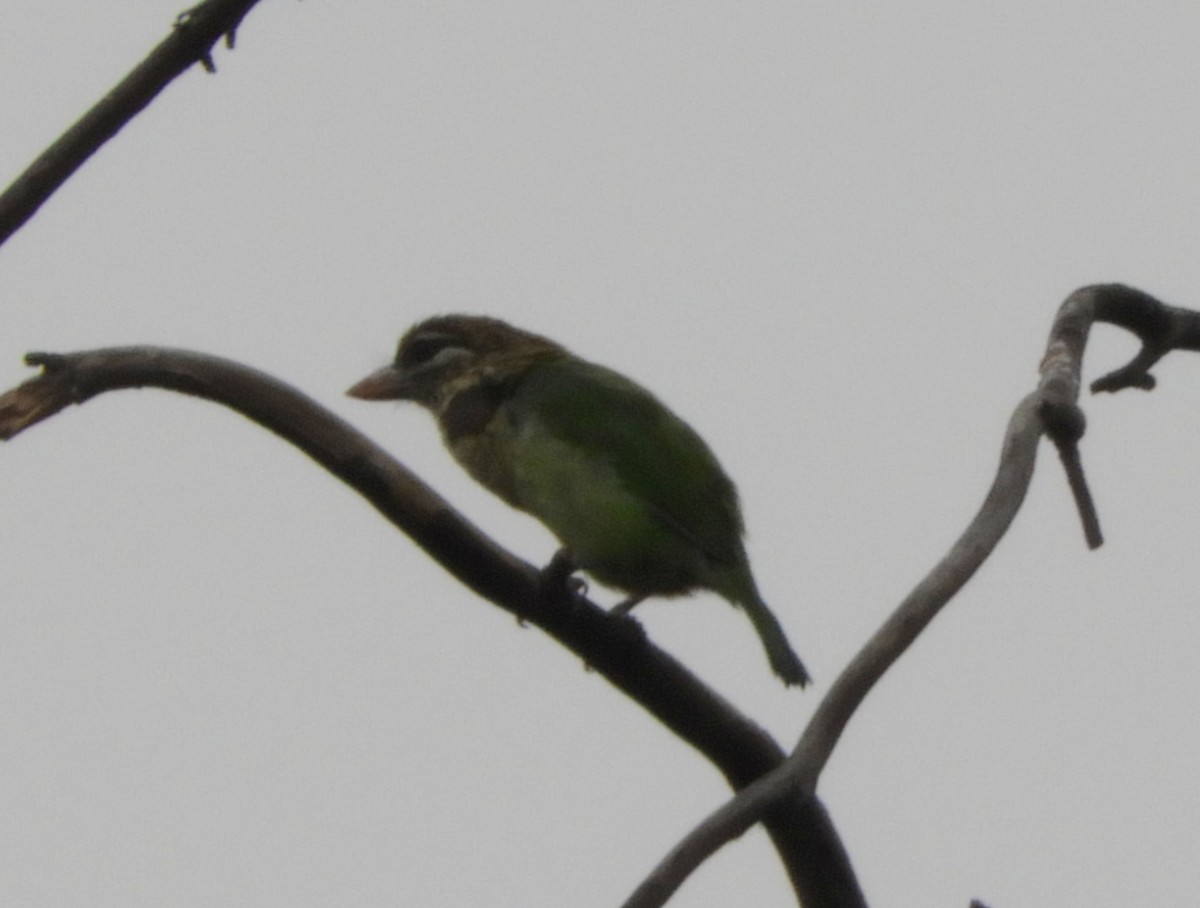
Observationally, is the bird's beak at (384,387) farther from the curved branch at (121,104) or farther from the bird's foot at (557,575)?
the curved branch at (121,104)

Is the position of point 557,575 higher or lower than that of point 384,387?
lower

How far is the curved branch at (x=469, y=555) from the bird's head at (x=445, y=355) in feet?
9.23

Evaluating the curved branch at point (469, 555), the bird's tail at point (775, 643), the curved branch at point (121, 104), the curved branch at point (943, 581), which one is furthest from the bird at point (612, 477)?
the curved branch at point (121, 104)

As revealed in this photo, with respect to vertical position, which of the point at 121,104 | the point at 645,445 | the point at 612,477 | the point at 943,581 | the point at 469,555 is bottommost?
the point at 469,555

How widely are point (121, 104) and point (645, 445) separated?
2.83 meters

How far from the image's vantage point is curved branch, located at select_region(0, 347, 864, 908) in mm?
2691

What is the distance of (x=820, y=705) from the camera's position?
2449mm

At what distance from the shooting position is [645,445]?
16.8ft

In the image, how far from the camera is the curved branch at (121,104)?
2318 mm

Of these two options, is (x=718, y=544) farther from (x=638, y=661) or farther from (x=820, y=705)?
(x=820, y=705)

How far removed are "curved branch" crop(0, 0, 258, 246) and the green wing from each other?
248 cm

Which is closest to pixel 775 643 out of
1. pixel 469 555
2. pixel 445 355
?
pixel 445 355

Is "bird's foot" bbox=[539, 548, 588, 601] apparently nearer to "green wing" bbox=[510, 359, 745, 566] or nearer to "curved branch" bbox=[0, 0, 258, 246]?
"curved branch" bbox=[0, 0, 258, 246]

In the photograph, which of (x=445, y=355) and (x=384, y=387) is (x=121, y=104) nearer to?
(x=445, y=355)
